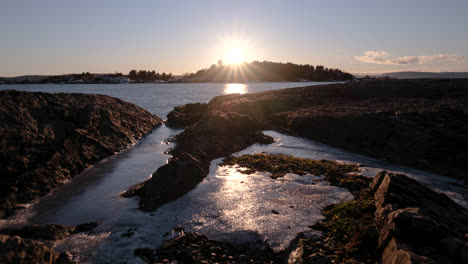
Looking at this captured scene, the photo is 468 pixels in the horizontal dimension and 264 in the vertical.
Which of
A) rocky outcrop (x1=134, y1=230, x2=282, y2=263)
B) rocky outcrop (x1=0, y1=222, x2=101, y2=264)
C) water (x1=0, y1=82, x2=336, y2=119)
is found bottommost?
rocky outcrop (x1=134, y1=230, x2=282, y2=263)

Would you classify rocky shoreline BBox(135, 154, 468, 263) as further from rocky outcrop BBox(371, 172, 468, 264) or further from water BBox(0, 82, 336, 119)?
water BBox(0, 82, 336, 119)

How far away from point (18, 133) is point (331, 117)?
802 inches

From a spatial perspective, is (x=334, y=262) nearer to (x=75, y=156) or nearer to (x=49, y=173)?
(x=49, y=173)

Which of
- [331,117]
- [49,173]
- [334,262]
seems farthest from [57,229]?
[331,117]

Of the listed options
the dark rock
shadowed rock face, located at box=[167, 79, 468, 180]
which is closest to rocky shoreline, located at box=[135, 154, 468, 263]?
the dark rock

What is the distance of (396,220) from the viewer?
5922 millimetres

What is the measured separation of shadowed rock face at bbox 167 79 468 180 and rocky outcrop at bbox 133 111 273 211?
4.88 meters

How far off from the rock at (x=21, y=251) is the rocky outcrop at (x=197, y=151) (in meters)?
3.80

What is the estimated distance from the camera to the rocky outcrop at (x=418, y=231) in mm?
4965

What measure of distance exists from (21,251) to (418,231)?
8.49 m

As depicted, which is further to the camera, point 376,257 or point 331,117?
point 331,117

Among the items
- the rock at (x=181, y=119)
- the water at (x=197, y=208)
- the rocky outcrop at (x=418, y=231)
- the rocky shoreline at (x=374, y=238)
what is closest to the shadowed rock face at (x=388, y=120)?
the rock at (x=181, y=119)

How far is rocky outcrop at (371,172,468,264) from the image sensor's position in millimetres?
4965

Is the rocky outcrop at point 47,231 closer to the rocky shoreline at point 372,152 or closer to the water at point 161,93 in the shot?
the rocky shoreline at point 372,152
